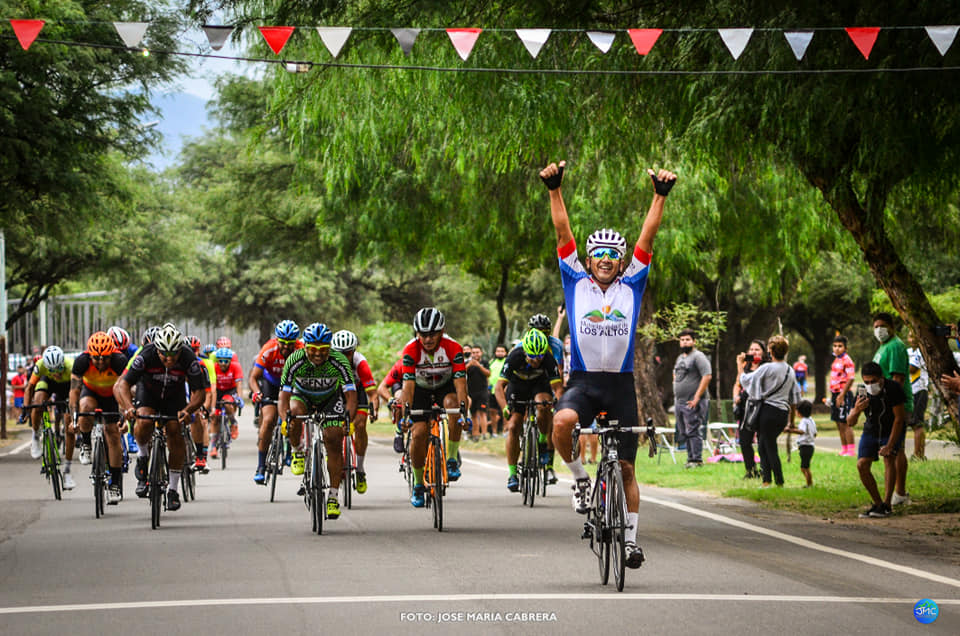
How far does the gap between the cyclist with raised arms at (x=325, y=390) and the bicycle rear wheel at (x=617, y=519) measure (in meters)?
4.45

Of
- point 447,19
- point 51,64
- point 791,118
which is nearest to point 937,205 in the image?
point 791,118

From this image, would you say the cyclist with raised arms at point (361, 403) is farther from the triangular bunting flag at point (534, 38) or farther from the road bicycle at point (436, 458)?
the triangular bunting flag at point (534, 38)

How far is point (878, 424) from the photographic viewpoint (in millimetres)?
13555

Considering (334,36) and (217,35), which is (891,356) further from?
(217,35)

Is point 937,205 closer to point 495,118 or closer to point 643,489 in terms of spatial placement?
point 495,118

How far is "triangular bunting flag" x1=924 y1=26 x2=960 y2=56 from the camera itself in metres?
10.7

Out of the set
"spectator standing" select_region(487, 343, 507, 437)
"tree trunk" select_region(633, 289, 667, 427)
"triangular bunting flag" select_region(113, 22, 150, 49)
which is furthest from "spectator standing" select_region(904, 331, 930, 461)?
"triangular bunting flag" select_region(113, 22, 150, 49)

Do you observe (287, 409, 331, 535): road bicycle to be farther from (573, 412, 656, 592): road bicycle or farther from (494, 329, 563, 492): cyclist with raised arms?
(573, 412, 656, 592): road bicycle

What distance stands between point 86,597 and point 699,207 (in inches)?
609

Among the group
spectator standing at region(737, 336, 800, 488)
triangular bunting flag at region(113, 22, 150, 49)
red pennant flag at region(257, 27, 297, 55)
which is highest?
red pennant flag at region(257, 27, 297, 55)

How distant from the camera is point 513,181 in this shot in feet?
78.3

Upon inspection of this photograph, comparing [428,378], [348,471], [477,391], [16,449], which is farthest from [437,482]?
[16,449]

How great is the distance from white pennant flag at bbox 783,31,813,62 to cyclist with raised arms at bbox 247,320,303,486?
20.4ft

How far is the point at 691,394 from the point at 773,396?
5.07m
